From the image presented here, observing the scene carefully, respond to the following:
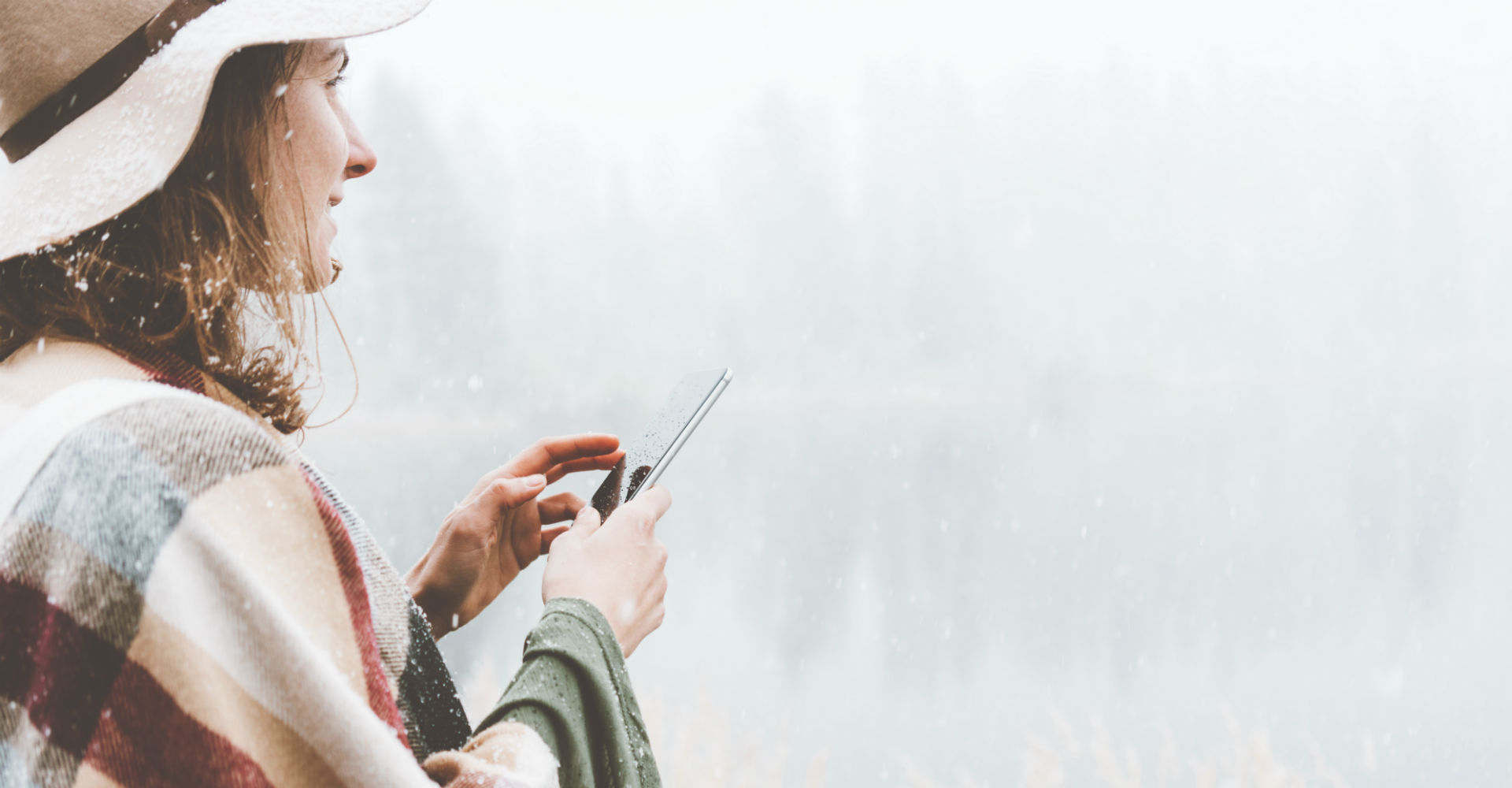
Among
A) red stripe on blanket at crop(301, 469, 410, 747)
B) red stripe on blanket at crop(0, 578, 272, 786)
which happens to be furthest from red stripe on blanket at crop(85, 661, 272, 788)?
red stripe on blanket at crop(301, 469, 410, 747)

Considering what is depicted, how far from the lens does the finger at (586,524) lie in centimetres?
96

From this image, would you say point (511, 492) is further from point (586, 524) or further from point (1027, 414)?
point (1027, 414)

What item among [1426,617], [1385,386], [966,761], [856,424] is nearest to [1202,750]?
[966,761]

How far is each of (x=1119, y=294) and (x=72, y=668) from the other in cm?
4037

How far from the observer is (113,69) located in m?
0.70

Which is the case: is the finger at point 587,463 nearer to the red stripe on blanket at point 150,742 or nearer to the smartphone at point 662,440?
the smartphone at point 662,440

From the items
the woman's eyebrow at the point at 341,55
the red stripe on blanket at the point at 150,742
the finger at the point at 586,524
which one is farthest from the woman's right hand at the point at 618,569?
the woman's eyebrow at the point at 341,55

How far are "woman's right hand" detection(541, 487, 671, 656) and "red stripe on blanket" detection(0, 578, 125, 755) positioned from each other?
39 cm

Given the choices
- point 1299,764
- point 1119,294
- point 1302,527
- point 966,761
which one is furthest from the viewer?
point 1119,294

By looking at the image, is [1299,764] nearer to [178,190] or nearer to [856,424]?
[178,190]

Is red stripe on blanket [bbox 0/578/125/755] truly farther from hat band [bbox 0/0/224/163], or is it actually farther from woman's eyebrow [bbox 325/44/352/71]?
woman's eyebrow [bbox 325/44/352/71]

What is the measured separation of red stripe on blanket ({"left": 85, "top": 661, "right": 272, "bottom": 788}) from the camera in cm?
53

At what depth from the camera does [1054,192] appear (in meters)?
39.1

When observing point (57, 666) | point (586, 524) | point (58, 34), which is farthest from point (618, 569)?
point (58, 34)
